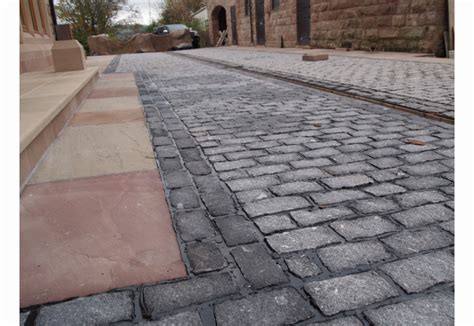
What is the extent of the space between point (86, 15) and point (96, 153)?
84.8 ft

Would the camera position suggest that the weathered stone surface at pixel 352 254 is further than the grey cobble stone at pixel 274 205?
No

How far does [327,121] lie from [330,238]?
243cm

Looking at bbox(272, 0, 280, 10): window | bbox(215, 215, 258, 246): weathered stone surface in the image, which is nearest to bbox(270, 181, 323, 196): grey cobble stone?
bbox(215, 215, 258, 246): weathered stone surface

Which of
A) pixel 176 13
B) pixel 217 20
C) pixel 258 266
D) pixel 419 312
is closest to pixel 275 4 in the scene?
pixel 217 20

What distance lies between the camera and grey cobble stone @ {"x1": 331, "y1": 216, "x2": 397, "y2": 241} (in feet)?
6.09

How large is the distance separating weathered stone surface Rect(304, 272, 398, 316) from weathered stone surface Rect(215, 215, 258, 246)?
0.42 metres

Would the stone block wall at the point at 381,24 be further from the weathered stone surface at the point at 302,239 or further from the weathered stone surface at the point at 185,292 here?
the weathered stone surface at the point at 185,292

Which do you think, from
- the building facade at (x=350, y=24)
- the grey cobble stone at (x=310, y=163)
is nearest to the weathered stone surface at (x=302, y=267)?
the grey cobble stone at (x=310, y=163)

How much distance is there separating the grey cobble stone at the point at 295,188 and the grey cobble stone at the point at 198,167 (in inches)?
21.8

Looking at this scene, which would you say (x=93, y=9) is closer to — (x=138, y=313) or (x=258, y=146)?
(x=258, y=146)

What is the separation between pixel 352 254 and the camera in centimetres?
171

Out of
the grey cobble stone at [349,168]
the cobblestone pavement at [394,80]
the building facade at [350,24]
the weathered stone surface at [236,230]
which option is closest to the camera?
the weathered stone surface at [236,230]

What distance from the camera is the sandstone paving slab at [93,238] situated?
159 centimetres

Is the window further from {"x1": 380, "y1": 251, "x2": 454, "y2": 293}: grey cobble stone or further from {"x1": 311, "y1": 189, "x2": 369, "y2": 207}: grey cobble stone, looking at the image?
{"x1": 380, "y1": 251, "x2": 454, "y2": 293}: grey cobble stone
